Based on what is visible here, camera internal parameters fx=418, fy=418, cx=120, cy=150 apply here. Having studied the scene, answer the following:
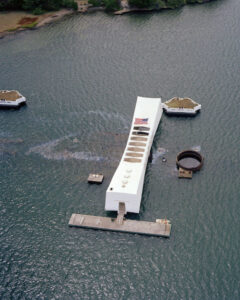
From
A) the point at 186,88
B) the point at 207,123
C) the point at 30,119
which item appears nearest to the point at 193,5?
the point at 186,88

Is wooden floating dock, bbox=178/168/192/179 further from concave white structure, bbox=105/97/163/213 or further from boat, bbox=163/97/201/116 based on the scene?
boat, bbox=163/97/201/116

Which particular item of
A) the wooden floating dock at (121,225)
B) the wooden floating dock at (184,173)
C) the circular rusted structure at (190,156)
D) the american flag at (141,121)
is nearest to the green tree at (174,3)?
the american flag at (141,121)

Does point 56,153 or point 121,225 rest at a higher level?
point 56,153

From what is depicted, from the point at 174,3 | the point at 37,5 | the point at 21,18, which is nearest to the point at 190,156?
the point at 174,3

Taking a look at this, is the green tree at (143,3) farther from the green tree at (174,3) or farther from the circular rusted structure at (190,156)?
the circular rusted structure at (190,156)

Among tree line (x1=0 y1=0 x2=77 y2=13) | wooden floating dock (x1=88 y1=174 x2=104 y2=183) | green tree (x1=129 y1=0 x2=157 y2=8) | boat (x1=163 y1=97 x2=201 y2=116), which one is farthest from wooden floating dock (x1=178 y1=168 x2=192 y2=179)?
tree line (x1=0 y1=0 x2=77 y2=13)

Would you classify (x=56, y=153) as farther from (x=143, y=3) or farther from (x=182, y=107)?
(x=143, y=3)
